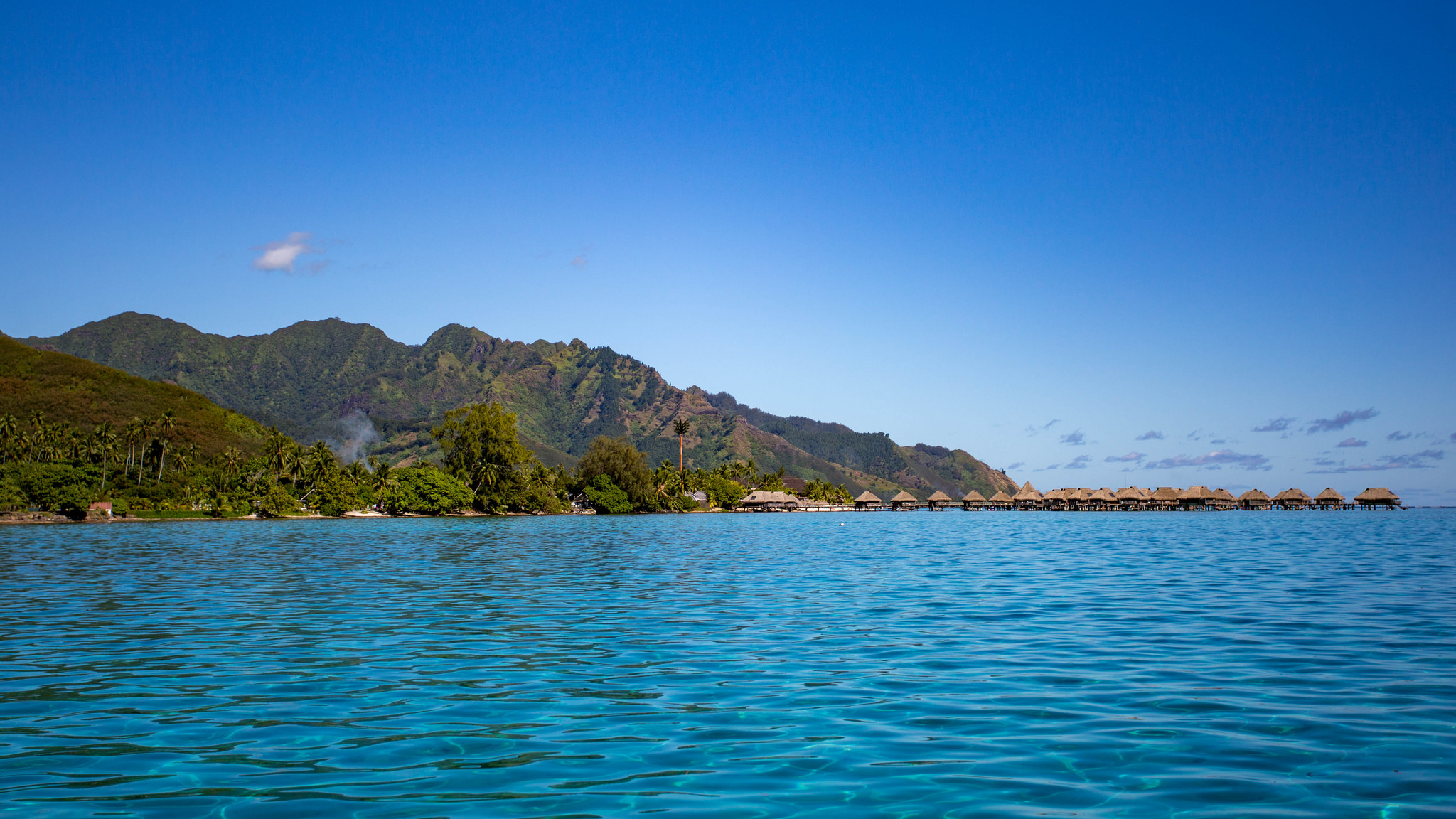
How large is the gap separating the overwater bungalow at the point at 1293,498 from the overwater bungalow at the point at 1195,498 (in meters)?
10.1

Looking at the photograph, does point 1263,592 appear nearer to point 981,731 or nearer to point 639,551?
point 981,731

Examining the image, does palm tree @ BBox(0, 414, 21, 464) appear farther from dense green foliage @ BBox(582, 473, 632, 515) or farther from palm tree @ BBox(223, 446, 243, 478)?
dense green foliage @ BBox(582, 473, 632, 515)

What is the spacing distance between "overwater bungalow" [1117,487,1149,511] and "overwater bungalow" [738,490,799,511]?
5797 centimetres

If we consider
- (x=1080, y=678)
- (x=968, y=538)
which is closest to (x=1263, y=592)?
(x=1080, y=678)

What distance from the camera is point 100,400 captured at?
531 ft

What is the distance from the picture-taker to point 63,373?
174 m

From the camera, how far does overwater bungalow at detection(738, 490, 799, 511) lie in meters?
169

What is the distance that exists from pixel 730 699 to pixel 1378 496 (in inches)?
6834

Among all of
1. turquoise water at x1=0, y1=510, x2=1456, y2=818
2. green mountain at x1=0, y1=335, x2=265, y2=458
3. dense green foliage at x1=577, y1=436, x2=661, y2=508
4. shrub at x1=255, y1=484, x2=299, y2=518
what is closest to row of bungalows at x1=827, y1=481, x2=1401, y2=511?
dense green foliage at x1=577, y1=436, x2=661, y2=508

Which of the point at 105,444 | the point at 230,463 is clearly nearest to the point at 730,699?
the point at 230,463

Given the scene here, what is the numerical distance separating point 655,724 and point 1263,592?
63.2ft

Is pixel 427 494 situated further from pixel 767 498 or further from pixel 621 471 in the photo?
pixel 767 498

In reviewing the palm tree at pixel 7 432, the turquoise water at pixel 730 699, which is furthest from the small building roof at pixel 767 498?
the turquoise water at pixel 730 699

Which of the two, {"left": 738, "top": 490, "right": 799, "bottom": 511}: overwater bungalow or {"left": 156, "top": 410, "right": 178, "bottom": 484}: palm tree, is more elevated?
{"left": 156, "top": 410, "right": 178, "bottom": 484}: palm tree
